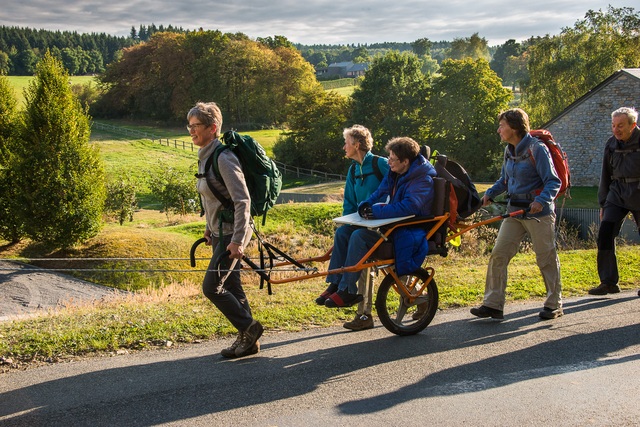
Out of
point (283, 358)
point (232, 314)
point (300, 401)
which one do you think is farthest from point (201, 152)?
point (300, 401)

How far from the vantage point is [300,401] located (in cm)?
498

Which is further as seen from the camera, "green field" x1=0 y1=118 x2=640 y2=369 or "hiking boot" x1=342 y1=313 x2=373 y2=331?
"hiking boot" x1=342 y1=313 x2=373 y2=331

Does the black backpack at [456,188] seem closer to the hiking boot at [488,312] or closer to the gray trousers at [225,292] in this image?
the hiking boot at [488,312]

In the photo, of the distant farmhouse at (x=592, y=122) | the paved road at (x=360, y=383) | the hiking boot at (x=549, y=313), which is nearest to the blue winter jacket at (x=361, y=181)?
the paved road at (x=360, y=383)

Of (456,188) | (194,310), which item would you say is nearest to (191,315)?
(194,310)

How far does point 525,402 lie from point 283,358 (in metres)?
2.19

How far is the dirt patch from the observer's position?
18372 mm

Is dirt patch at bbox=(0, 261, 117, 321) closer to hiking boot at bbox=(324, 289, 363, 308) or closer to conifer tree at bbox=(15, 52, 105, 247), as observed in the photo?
conifer tree at bbox=(15, 52, 105, 247)

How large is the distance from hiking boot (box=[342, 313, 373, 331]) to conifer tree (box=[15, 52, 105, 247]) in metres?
20.3

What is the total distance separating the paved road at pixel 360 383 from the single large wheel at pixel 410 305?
0.15 metres

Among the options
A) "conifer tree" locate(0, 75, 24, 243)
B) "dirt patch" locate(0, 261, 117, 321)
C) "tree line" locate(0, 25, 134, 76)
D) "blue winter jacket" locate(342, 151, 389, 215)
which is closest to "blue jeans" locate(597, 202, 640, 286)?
"blue winter jacket" locate(342, 151, 389, 215)

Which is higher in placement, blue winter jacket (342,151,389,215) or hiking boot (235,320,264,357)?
blue winter jacket (342,151,389,215)

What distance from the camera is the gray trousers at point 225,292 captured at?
589 centimetres

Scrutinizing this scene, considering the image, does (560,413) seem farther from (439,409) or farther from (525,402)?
(439,409)
